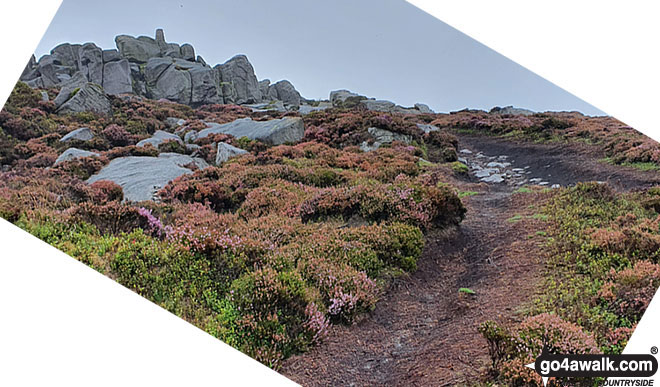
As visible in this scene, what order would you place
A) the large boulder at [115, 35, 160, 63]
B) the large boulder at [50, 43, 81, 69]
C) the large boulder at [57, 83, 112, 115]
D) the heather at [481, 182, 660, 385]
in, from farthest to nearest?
the large boulder at [115, 35, 160, 63] < the large boulder at [50, 43, 81, 69] < the large boulder at [57, 83, 112, 115] < the heather at [481, 182, 660, 385]

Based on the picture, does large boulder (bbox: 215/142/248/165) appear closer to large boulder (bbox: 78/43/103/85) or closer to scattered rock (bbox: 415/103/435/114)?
scattered rock (bbox: 415/103/435/114)

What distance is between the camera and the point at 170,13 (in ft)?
50.1

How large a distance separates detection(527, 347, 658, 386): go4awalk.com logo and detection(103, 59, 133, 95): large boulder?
29.3 m

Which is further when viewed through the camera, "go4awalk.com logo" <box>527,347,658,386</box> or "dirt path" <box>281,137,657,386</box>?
"dirt path" <box>281,137,657,386</box>

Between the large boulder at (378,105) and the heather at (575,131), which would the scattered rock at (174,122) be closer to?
the large boulder at (378,105)

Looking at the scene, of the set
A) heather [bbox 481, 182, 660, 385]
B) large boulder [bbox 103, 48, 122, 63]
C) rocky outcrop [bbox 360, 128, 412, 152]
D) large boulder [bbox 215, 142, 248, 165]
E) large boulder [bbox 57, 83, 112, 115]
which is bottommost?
heather [bbox 481, 182, 660, 385]

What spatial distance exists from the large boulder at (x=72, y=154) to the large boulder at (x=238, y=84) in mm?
12137

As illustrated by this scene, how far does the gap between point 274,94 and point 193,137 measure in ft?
22.7

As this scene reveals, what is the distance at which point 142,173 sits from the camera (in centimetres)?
1138

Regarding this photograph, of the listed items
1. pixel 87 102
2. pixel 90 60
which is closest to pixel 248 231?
pixel 87 102

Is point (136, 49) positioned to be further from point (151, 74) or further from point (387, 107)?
point (387, 107)

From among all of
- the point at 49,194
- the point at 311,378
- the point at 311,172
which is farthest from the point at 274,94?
the point at 311,378

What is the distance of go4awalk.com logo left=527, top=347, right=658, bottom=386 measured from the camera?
4375mm

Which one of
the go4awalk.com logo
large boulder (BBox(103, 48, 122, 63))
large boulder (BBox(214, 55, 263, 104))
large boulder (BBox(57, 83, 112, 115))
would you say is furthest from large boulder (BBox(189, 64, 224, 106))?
the go4awalk.com logo
